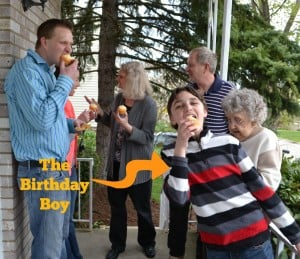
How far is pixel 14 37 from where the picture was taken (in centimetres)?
193

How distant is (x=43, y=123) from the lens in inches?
64.9

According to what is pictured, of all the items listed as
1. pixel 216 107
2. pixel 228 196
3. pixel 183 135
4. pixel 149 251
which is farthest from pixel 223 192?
pixel 149 251

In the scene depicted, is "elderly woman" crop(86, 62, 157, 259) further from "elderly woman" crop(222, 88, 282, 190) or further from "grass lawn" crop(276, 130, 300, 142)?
"grass lawn" crop(276, 130, 300, 142)

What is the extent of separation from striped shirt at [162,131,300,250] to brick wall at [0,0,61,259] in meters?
0.96

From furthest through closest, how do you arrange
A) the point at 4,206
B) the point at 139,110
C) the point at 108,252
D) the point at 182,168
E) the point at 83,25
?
the point at 83,25
the point at 108,252
the point at 139,110
the point at 4,206
the point at 182,168

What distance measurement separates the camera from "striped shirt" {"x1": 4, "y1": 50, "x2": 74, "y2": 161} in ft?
5.40

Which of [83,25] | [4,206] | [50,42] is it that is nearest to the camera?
[50,42]

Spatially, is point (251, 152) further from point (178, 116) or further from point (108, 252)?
point (108, 252)

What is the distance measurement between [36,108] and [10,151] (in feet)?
1.44

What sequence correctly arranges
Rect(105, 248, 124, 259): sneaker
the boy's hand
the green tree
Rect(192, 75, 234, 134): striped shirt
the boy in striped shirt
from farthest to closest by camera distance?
the green tree → Rect(105, 248, 124, 259): sneaker → Rect(192, 75, 234, 134): striped shirt → the boy in striped shirt → the boy's hand

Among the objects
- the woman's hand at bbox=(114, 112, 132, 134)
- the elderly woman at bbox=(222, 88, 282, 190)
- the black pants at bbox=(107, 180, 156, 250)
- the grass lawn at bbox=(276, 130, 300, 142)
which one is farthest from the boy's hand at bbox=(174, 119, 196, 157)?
the grass lawn at bbox=(276, 130, 300, 142)

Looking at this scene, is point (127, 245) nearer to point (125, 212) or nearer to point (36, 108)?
point (125, 212)

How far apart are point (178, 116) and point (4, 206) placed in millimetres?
1168

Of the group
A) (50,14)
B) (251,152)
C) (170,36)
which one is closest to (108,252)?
(251,152)
